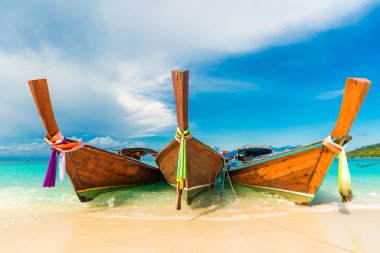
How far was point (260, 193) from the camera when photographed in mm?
7801

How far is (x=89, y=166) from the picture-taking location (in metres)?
6.68

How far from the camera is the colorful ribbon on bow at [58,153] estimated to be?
221 inches

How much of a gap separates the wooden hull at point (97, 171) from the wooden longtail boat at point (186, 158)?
1.27m

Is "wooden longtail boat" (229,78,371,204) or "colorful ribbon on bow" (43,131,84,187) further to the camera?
"colorful ribbon on bow" (43,131,84,187)

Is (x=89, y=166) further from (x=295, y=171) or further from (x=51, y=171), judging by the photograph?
(x=295, y=171)

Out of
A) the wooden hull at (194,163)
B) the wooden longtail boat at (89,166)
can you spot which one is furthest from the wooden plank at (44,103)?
the wooden hull at (194,163)

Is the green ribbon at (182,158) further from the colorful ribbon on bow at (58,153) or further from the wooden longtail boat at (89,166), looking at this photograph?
the colorful ribbon on bow at (58,153)

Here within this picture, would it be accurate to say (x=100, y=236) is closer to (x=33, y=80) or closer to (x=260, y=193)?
(x=33, y=80)

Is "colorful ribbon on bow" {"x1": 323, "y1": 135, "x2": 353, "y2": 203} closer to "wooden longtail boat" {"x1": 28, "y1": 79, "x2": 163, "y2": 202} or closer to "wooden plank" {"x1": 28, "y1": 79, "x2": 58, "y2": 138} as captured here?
"wooden longtail boat" {"x1": 28, "y1": 79, "x2": 163, "y2": 202}

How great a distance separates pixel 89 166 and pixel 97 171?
1.20 feet

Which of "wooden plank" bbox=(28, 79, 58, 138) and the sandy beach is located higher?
"wooden plank" bbox=(28, 79, 58, 138)

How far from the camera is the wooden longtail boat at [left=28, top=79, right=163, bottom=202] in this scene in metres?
5.25

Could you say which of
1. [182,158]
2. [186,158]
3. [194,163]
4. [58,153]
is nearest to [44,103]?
[58,153]

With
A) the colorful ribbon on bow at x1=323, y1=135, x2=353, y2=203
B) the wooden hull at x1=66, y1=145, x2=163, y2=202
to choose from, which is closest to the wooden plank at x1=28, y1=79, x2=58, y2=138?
the wooden hull at x1=66, y1=145, x2=163, y2=202
